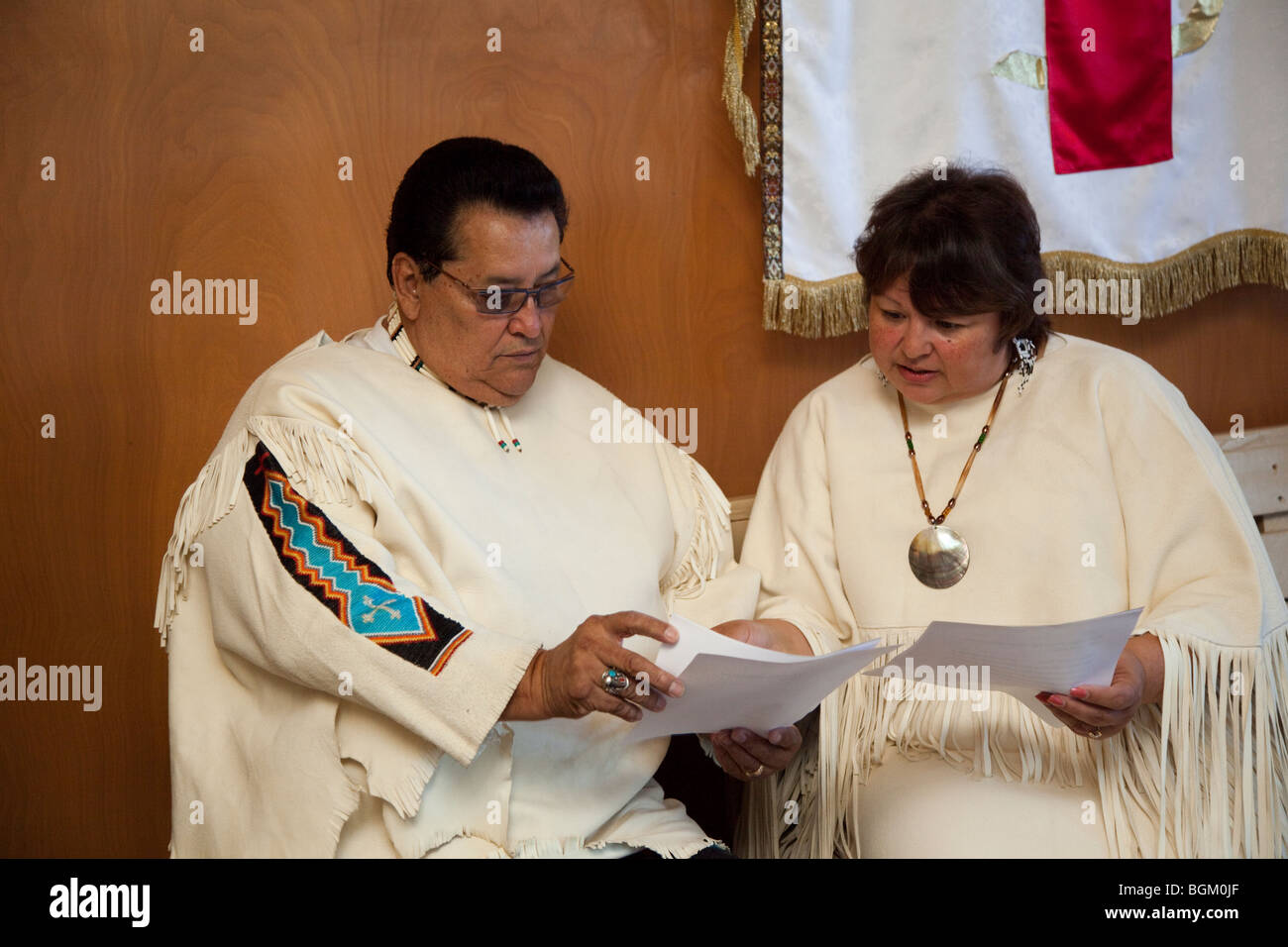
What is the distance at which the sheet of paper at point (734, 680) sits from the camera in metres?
1.78

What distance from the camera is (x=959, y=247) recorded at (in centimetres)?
220

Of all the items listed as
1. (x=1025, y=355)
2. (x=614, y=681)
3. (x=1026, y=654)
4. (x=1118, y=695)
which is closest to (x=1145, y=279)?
(x=1025, y=355)

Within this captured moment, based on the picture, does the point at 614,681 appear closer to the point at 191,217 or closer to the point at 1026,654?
the point at 1026,654

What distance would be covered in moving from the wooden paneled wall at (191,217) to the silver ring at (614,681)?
1.23 metres

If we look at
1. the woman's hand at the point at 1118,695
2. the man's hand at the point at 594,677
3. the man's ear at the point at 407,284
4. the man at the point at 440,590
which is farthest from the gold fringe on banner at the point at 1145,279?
the man's hand at the point at 594,677

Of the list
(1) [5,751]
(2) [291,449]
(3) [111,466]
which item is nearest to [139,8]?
(3) [111,466]

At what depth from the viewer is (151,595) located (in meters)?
2.73

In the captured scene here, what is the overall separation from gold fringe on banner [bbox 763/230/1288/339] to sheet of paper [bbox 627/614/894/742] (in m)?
1.15

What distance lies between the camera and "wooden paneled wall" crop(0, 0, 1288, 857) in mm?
2617

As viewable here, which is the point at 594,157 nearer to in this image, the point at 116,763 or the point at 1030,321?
the point at 1030,321

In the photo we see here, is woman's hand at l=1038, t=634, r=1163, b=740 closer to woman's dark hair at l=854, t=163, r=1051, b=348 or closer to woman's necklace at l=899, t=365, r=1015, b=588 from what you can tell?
woman's necklace at l=899, t=365, r=1015, b=588

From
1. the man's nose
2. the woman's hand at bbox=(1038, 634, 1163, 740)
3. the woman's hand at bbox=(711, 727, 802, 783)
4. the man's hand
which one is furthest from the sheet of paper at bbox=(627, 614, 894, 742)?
the man's nose

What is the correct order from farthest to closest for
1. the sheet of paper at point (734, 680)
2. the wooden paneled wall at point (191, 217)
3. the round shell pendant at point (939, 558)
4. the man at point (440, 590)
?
1. the wooden paneled wall at point (191, 217)
2. the round shell pendant at point (939, 558)
3. the man at point (440, 590)
4. the sheet of paper at point (734, 680)

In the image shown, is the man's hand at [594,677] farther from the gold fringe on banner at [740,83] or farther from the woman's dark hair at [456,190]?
the gold fringe on banner at [740,83]
